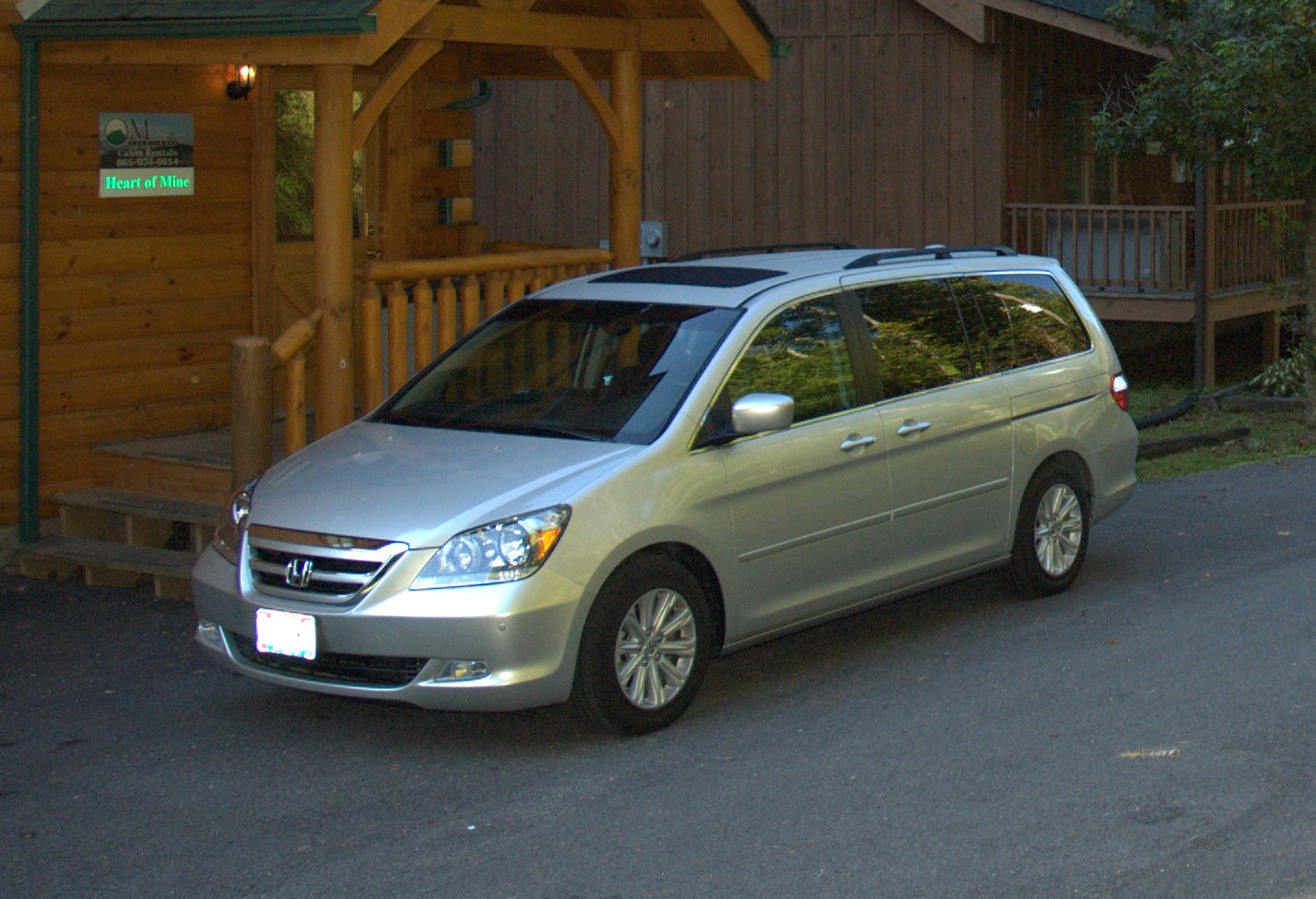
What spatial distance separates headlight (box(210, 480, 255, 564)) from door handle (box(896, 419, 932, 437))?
2.71 meters

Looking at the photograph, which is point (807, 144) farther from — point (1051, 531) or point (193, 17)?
point (1051, 531)

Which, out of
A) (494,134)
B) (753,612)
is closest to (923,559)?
(753,612)

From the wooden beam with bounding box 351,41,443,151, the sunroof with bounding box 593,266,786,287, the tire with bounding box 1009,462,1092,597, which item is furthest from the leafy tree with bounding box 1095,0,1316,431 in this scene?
the sunroof with bounding box 593,266,786,287

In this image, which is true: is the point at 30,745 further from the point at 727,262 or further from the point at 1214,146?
the point at 1214,146

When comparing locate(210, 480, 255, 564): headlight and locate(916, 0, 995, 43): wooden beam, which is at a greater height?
locate(916, 0, 995, 43): wooden beam

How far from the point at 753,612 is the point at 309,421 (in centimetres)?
510

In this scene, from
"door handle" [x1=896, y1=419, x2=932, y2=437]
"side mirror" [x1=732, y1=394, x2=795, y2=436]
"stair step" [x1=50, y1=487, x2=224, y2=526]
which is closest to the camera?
"side mirror" [x1=732, y1=394, x2=795, y2=436]

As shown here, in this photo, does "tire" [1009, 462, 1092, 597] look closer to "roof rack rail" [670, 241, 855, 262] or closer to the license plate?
"roof rack rail" [670, 241, 855, 262]

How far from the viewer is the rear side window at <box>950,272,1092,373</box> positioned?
8.20m

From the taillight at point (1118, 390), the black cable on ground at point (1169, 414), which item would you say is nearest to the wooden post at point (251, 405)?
the taillight at point (1118, 390)

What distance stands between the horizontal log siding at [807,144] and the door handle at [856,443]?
1194 centimetres

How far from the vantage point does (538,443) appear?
6.75 meters

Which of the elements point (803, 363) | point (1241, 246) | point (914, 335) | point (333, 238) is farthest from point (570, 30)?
point (1241, 246)

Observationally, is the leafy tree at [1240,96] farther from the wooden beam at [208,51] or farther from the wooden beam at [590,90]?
the wooden beam at [208,51]
